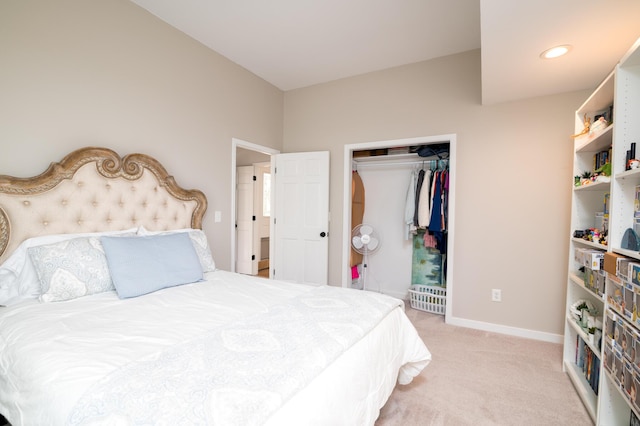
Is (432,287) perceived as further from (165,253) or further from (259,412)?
(259,412)

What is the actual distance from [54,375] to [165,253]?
3.42ft

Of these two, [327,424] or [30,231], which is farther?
[30,231]

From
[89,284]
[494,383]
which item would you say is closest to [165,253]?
[89,284]

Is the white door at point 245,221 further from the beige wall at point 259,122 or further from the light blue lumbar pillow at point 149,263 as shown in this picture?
the light blue lumbar pillow at point 149,263

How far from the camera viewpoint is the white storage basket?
Result: 133 inches

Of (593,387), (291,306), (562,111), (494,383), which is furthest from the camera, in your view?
(562,111)

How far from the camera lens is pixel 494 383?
202 cm

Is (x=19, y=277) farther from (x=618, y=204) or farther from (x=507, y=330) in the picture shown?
(x=507, y=330)

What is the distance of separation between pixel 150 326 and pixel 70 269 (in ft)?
2.47

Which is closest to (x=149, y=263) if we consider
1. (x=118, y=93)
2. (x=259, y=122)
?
(x=118, y=93)

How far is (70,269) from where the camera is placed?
5.34 feet

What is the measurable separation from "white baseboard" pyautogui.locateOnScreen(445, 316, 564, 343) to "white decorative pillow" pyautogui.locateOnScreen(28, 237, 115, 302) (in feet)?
9.94

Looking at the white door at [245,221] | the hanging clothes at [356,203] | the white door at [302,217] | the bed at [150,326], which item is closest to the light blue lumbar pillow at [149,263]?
the bed at [150,326]

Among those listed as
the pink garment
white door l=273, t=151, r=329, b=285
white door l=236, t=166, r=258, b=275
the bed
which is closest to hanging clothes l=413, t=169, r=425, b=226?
the pink garment
